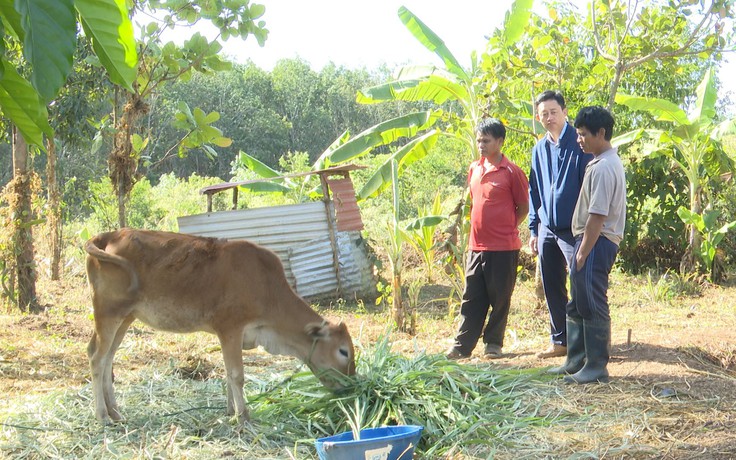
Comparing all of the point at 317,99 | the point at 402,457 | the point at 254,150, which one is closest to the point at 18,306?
the point at 402,457

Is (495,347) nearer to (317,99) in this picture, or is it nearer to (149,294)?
(149,294)

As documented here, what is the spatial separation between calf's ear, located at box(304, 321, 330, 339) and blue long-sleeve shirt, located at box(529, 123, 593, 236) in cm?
212

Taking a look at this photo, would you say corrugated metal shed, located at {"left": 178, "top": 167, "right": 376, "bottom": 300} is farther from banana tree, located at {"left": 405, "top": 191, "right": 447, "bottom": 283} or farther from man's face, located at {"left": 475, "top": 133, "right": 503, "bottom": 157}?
man's face, located at {"left": 475, "top": 133, "right": 503, "bottom": 157}

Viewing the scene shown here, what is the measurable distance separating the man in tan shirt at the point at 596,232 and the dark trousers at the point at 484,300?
107cm

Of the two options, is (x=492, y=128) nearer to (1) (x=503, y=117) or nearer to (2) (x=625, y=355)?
(2) (x=625, y=355)

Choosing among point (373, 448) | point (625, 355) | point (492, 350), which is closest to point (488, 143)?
point (492, 350)

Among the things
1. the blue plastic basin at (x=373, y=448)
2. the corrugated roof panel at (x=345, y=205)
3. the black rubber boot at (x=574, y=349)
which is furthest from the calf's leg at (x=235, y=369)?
the corrugated roof panel at (x=345, y=205)

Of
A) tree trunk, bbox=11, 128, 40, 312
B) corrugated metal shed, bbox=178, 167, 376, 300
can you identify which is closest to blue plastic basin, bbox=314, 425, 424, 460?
tree trunk, bbox=11, 128, 40, 312

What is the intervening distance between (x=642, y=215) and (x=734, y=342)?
598cm

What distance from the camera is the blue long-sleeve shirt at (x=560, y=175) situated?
6035 millimetres

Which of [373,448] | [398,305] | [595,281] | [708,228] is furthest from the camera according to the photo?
[708,228]

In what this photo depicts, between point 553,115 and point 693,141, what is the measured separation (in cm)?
635

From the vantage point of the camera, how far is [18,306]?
10141 mm

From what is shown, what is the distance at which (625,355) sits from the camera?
21.6 ft
